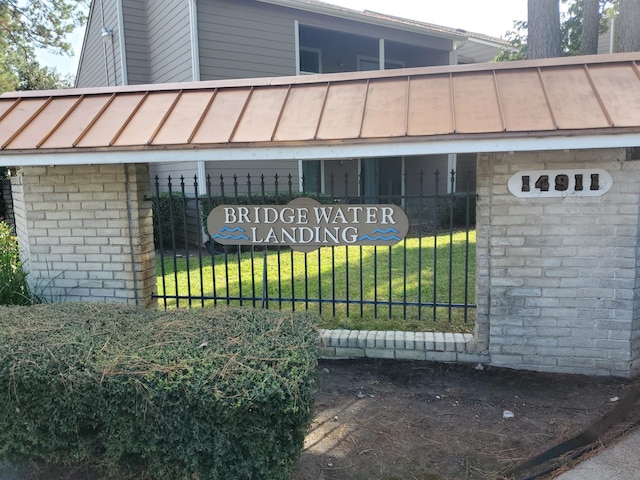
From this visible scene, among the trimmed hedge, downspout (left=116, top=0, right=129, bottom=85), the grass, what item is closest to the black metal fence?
the grass

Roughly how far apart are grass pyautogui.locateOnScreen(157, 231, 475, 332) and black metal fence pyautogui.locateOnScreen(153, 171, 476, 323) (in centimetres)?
1

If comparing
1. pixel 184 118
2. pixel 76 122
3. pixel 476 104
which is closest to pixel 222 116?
pixel 184 118

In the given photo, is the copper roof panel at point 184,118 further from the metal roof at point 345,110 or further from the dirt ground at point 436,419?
the dirt ground at point 436,419

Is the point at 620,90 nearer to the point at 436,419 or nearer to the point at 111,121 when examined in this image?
the point at 436,419

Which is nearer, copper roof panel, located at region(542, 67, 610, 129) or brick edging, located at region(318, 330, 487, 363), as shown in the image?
copper roof panel, located at region(542, 67, 610, 129)

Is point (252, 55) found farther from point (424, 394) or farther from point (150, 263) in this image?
point (424, 394)

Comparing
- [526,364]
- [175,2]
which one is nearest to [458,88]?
[526,364]

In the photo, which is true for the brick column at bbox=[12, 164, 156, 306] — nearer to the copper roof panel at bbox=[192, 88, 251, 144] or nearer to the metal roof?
the metal roof

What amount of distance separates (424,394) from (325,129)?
7.36 ft

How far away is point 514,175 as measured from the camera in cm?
395

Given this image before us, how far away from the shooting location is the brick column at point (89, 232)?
4574mm

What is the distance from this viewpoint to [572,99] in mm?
3508

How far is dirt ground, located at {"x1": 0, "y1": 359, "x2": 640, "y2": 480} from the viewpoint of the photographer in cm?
299

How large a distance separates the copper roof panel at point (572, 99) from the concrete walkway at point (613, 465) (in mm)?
2064
